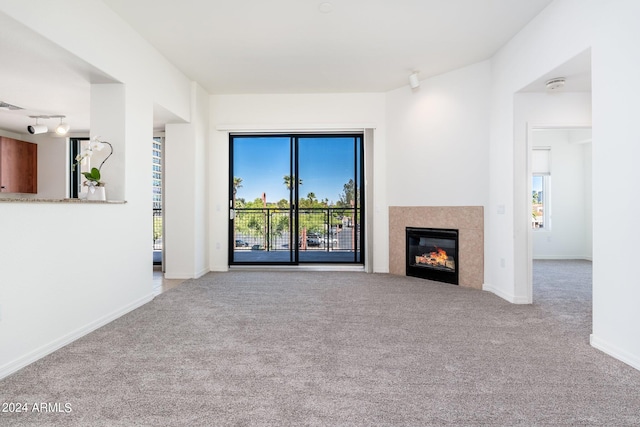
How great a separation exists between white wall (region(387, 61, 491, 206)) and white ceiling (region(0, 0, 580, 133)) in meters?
0.25

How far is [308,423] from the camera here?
151cm

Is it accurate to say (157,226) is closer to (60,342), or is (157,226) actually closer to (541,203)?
(60,342)

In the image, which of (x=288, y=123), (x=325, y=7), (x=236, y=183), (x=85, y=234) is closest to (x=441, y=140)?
(x=288, y=123)

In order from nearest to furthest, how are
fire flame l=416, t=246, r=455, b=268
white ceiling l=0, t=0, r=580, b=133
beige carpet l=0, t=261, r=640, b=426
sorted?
beige carpet l=0, t=261, r=640, b=426
white ceiling l=0, t=0, r=580, b=133
fire flame l=416, t=246, r=455, b=268

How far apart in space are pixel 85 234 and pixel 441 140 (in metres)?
4.15

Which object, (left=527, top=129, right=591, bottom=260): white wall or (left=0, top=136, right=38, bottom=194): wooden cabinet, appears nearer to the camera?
(left=0, top=136, right=38, bottom=194): wooden cabinet

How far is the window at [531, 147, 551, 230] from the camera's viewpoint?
6.61 meters

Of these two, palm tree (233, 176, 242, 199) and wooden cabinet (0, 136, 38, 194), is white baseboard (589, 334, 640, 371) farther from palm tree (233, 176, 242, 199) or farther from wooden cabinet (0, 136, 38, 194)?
wooden cabinet (0, 136, 38, 194)

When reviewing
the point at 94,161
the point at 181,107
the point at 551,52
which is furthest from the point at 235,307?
the point at 551,52

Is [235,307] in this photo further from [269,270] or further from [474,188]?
[474,188]

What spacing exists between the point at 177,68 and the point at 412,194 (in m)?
3.59

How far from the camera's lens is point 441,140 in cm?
453

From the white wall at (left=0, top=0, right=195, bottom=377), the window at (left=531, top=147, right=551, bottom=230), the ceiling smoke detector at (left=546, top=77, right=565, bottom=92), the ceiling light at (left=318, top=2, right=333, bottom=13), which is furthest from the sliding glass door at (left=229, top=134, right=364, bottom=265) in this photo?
the window at (left=531, top=147, right=551, bottom=230)

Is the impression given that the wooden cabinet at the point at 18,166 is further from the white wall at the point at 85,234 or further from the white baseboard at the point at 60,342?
the white baseboard at the point at 60,342
